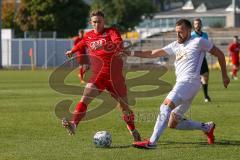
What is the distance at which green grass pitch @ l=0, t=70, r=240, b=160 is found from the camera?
33.5 feet

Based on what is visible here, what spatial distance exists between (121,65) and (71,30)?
56016 mm

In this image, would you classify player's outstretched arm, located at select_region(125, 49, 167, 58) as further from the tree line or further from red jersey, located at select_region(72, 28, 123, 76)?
the tree line

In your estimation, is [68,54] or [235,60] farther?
[235,60]

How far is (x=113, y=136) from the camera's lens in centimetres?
1230

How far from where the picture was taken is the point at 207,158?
9883 millimetres

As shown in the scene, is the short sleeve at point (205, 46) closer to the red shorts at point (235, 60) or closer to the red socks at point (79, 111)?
the red socks at point (79, 111)

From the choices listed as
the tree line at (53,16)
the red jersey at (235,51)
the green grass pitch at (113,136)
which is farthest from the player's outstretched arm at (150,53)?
the tree line at (53,16)

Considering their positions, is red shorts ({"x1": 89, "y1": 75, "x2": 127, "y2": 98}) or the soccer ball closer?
the soccer ball

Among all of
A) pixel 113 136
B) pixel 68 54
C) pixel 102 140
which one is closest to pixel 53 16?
pixel 68 54

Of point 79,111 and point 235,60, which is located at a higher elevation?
point 79,111

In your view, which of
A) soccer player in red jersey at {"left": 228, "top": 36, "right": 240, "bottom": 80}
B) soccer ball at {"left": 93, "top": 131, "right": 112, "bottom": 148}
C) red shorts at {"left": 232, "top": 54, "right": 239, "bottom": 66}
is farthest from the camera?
Answer: red shorts at {"left": 232, "top": 54, "right": 239, "bottom": 66}

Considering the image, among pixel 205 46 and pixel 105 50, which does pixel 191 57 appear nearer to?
pixel 205 46

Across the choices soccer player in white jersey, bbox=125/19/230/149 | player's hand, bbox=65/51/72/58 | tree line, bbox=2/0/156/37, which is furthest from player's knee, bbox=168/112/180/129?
tree line, bbox=2/0/156/37

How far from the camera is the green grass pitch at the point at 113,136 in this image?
10203mm
